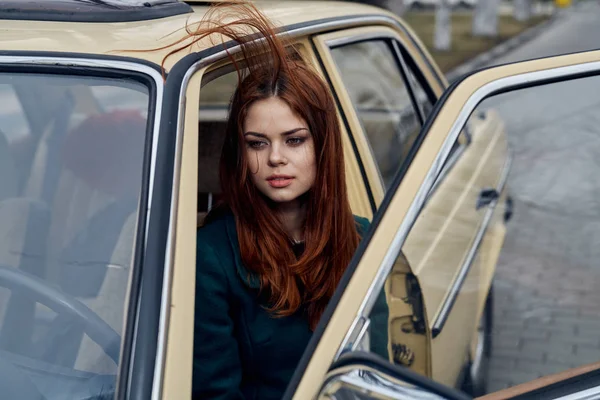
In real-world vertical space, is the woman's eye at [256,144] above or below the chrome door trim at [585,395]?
above

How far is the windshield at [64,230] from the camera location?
163 cm

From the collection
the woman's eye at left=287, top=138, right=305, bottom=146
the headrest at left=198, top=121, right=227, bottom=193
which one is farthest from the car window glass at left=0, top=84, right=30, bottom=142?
the headrest at left=198, top=121, right=227, bottom=193

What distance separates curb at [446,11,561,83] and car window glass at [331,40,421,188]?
18.2ft

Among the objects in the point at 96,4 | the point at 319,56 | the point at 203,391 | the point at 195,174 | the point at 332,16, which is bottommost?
the point at 203,391

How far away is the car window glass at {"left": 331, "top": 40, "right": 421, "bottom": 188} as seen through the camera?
3.69 m

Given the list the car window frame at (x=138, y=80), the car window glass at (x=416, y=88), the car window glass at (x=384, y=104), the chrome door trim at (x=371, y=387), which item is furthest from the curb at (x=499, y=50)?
the chrome door trim at (x=371, y=387)

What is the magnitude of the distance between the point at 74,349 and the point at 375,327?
0.55m

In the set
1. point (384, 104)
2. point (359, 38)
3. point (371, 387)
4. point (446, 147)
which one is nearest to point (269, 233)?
point (446, 147)

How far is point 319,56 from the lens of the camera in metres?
2.56

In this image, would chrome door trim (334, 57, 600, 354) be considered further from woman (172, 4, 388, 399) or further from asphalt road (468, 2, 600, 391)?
woman (172, 4, 388, 399)

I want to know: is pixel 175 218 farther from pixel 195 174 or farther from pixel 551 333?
pixel 551 333

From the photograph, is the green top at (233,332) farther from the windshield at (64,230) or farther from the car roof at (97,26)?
the car roof at (97,26)

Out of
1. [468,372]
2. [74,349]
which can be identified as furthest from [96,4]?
[468,372]

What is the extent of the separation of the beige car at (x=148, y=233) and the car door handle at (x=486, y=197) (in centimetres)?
6
